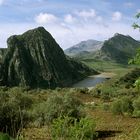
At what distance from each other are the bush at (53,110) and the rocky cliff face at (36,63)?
7888cm

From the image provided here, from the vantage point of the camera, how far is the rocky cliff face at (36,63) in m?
106

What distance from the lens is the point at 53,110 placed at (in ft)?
67.9

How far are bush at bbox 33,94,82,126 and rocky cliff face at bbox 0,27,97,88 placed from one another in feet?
259

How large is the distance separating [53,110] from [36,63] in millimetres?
94380

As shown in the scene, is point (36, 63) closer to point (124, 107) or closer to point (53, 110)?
point (124, 107)

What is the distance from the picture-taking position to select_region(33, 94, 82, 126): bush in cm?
2050

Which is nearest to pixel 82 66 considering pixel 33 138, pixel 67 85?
pixel 67 85

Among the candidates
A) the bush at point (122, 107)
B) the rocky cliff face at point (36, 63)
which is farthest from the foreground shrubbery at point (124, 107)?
the rocky cliff face at point (36, 63)

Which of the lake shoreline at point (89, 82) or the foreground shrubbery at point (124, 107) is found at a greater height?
the foreground shrubbery at point (124, 107)

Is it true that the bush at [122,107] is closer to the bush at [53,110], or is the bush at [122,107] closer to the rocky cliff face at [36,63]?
the bush at [53,110]

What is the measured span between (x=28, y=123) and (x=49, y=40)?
104819 mm

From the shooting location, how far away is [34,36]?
122 meters

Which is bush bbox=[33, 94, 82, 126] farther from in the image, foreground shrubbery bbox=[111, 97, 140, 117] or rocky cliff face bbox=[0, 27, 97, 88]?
rocky cliff face bbox=[0, 27, 97, 88]

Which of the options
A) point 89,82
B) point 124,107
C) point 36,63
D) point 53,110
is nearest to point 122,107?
point 124,107
